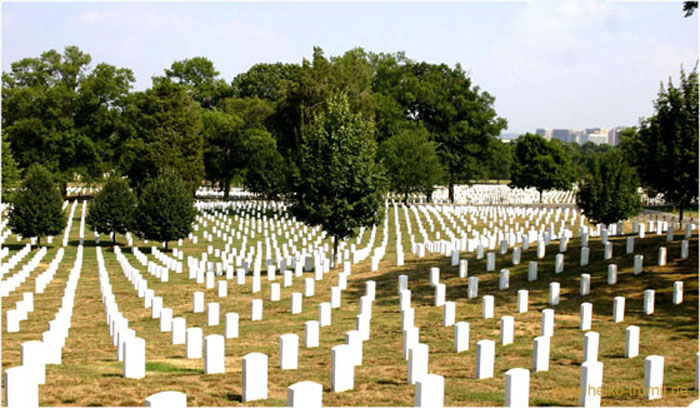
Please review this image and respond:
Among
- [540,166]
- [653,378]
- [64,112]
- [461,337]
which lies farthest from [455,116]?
[653,378]

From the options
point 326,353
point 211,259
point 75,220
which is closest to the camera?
point 326,353

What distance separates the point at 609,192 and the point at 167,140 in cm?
3144

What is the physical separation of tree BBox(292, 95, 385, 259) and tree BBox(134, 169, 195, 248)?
11027 millimetres

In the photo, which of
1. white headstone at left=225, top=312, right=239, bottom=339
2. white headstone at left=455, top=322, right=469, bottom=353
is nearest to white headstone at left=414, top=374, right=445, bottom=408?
white headstone at left=455, top=322, right=469, bottom=353

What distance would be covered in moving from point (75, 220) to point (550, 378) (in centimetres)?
4389

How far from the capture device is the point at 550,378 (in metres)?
8.11

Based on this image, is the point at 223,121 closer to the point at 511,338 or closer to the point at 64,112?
the point at 64,112

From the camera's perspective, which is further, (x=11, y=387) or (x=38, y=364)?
(x=38, y=364)

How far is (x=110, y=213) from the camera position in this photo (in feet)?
110

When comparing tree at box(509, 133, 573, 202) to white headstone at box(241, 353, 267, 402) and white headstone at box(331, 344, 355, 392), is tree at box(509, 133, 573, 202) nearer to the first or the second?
white headstone at box(331, 344, 355, 392)

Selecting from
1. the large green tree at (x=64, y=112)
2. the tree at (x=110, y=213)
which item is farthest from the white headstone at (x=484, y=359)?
the large green tree at (x=64, y=112)

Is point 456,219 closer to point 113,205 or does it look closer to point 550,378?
point 113,205

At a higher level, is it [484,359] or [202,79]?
[202,79]

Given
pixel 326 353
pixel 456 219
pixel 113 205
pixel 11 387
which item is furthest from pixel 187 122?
pixel 11 387
